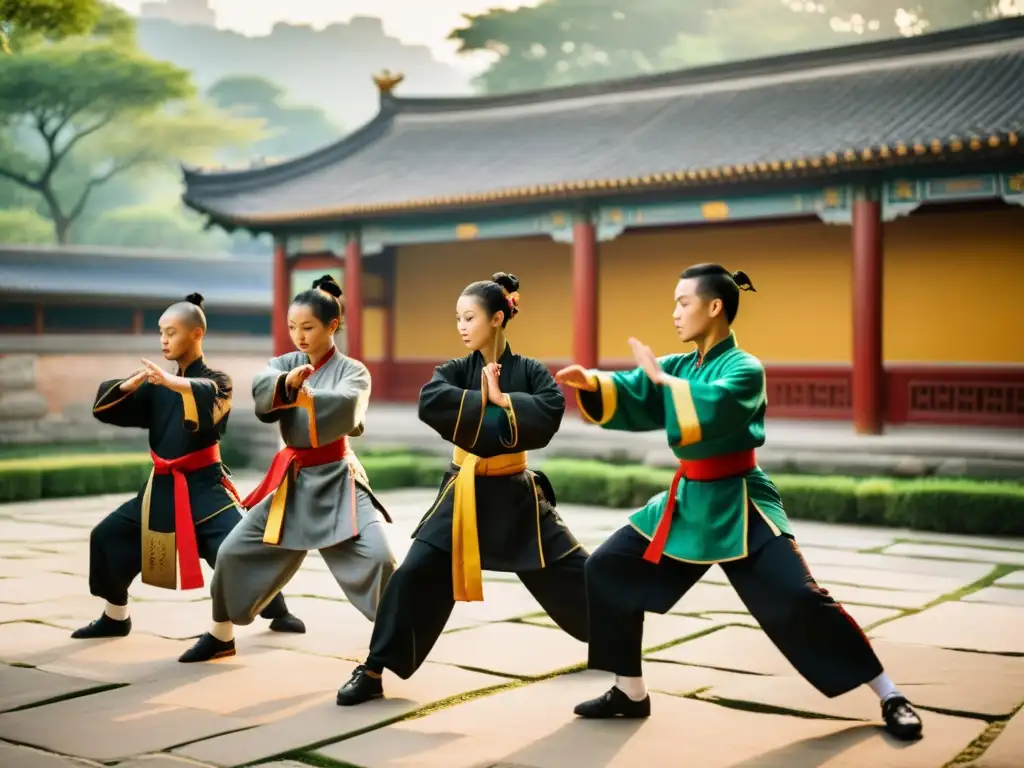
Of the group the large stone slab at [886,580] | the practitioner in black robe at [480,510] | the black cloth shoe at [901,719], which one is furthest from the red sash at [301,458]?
the large stone slab at [886,580]

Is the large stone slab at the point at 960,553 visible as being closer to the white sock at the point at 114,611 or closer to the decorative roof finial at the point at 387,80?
the white sock at the point at 114,611

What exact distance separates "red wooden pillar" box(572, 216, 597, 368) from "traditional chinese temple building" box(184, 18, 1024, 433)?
0.03 meters

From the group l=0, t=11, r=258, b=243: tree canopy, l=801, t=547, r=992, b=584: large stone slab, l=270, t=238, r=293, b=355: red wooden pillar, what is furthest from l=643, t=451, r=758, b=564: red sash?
l=0, t=11, r=258, b=243: tree canopy

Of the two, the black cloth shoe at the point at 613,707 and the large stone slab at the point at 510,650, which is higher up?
the black cloth shoe at the point at 613,707

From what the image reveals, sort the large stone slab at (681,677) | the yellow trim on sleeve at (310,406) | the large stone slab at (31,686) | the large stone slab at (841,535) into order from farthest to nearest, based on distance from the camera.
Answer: the large stone slab at (841,535), the yellow trim on sleeve at (310,406), the large stone slab at (681,677), the large stone slab at (31,686)

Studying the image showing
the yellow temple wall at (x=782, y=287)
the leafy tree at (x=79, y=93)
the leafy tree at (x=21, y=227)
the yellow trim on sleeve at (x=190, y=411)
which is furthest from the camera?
the leafy tree at (x=21, y=227)

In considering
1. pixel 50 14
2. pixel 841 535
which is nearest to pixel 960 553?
pixel 841 535

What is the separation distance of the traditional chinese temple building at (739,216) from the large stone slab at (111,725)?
892cm

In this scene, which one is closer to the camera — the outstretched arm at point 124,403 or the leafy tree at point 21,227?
the outstretched arm at point 124,403

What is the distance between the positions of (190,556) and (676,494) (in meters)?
2.20

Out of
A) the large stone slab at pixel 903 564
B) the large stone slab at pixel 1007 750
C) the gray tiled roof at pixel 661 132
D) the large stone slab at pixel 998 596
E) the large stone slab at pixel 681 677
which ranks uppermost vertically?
the gray tiled roof at pixel 661 132

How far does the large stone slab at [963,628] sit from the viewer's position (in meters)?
5.11

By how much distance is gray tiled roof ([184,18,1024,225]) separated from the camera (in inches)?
475

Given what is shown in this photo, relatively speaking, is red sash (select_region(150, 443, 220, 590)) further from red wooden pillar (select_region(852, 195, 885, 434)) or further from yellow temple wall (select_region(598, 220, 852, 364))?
yellow temple wall (select_region(598, 220, 852, 364))
